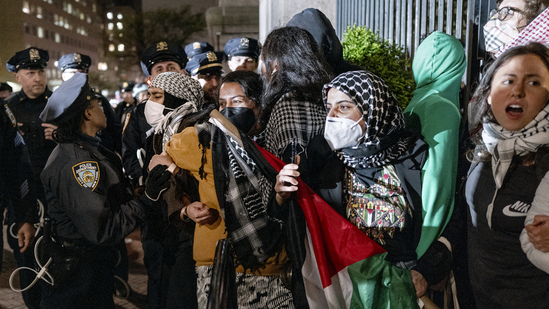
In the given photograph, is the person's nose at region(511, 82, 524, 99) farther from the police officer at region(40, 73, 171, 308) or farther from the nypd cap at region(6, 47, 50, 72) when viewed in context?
the nypd cap at region(6, 47, 50, 72)

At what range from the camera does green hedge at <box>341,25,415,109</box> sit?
3695mm

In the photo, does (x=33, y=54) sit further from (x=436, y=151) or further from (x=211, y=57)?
Result: (x=436, y=151)

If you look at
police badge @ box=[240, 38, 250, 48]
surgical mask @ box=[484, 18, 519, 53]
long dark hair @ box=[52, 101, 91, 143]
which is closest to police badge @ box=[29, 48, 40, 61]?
police badge @ box=[240, 38, 250, 48]

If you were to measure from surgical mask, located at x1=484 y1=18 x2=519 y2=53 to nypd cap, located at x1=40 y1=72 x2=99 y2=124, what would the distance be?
279 cm

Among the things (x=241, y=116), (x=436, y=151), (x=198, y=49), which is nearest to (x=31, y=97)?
(x=198, y=49)

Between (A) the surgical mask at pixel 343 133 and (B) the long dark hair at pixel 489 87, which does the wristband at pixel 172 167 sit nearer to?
(A) the surgical mask at pixel 343 133

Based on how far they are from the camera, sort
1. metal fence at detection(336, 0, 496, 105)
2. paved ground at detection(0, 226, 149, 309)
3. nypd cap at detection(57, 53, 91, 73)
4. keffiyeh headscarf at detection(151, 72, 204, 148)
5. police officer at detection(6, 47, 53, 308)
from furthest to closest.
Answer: nypd cap at detection(57, 53, 91, 73) < police officer at detection(6, 47, 53, 308) < paved ground at detection(0, 226, 149, 309) < metal fence at detection(336, 0, 496, 105) < keffiyeh headscarf at detection(151, 72, 204, 148)

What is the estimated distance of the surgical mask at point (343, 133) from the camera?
7.36 ft

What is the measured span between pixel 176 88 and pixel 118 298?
9.14 feet

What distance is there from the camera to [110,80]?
46.5 metres

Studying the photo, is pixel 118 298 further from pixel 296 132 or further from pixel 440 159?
pixel 440 159

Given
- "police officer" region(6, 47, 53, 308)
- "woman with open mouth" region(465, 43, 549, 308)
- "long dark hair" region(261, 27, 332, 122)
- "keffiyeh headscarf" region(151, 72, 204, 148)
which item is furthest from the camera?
"police officer" region(6, 47, 53, 308)

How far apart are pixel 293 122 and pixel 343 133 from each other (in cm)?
35

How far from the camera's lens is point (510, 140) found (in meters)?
1.97
